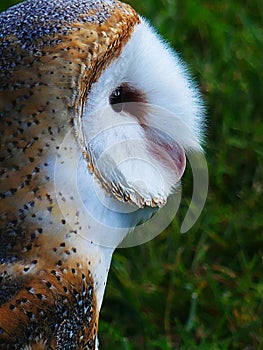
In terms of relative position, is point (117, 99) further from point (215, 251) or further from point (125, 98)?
point (215, 251)

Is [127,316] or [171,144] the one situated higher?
[171,144]

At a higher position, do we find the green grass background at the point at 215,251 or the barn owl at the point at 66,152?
the barn owl at the point at 66,152

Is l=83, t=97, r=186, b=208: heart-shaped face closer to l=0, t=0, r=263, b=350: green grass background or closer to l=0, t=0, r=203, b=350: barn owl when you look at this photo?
l=0, t=0, r=203, b=350: barn owl

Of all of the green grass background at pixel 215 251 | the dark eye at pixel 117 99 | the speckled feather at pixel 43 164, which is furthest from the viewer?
the green grass background at pixel 215 251

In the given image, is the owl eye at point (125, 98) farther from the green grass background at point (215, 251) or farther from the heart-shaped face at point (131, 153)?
the green grass background at point (215, 251)

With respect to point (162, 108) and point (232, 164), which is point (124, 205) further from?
point (232, 164)

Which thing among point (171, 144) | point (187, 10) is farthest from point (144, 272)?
point (187, 10)

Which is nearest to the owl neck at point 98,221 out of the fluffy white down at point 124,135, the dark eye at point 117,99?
the fluffy white down at point 124,135

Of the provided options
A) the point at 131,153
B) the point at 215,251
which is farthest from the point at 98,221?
the point at 215,251
